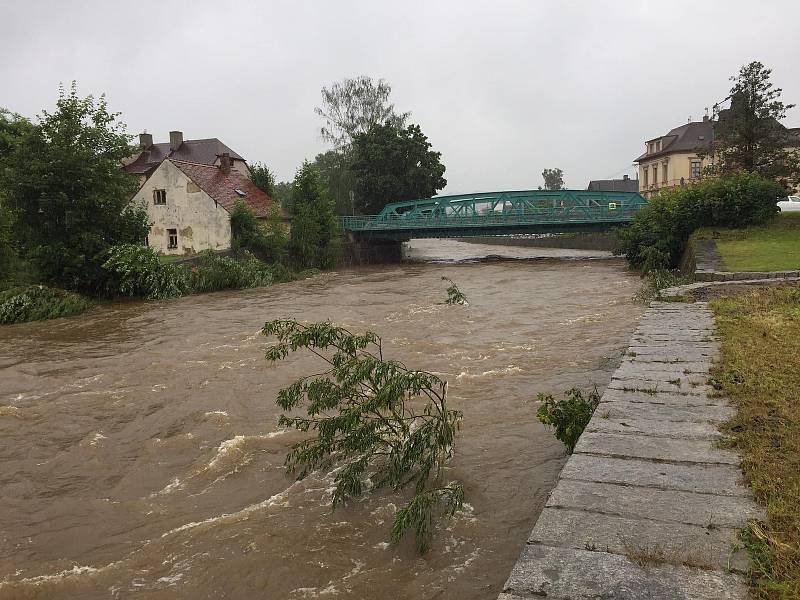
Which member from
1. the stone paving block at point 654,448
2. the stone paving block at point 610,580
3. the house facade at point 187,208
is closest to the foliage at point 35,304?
the house facade at point 187,208

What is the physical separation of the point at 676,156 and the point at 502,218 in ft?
85.7

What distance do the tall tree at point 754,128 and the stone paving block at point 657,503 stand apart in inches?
1098

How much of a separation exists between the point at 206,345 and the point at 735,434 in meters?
10.9

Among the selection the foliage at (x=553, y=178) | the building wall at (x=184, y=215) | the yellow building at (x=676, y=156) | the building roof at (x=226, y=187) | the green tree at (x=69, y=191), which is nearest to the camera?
the green tree at (x=69, y=191)

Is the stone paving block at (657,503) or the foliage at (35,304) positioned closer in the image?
the stone paving block at (657,503)

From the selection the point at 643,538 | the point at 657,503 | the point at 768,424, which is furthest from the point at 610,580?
the point at 768,424

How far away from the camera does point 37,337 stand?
49.2 ft

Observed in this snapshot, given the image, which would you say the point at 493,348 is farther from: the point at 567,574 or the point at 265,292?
the point at 265,292

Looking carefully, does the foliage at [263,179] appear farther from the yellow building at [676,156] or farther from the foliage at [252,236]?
the yellow building at [676,156]

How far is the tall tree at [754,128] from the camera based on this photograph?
84.5ft

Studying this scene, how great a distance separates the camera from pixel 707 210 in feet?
77.5

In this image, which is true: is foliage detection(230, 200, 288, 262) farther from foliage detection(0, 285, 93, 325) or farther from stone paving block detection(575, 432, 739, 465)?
stone paving block detection(575, 432, 739, 465)

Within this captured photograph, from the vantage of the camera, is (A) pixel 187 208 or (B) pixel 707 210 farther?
(A) pixel 187 208

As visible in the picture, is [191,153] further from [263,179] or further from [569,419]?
[569,419]
